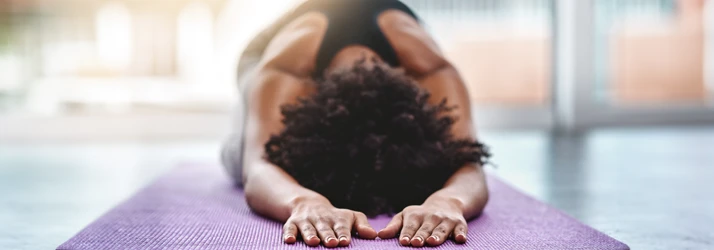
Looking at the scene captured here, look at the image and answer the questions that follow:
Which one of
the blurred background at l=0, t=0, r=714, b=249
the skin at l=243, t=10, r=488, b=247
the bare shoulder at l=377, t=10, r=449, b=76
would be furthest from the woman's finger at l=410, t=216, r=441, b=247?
the blurred background at l=0, t=0, r=714, b=249

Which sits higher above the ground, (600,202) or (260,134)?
(260,134)

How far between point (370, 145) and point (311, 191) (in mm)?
159

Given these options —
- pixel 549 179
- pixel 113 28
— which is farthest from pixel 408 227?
pixel 113 28

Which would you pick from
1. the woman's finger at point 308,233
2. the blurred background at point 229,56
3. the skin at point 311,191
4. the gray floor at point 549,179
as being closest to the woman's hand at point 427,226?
the skin at point 311,191

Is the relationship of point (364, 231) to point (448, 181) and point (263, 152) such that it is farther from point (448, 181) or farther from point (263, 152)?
point (263, 152)

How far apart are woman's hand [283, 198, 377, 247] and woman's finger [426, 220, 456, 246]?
101 millimetres

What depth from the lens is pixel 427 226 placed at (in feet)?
3.90

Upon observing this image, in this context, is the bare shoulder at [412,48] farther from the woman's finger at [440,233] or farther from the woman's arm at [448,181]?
the woman's finger at [440,233]


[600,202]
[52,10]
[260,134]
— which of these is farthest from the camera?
[52,10]

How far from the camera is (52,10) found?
4406 millimetres

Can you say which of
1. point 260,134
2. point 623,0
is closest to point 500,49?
point 623,0

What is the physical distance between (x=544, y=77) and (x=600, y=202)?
312cm

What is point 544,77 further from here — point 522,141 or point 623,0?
point 522,141

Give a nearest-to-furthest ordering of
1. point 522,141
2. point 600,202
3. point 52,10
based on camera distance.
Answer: point 600,202 → point 522,141 → point 52,10
